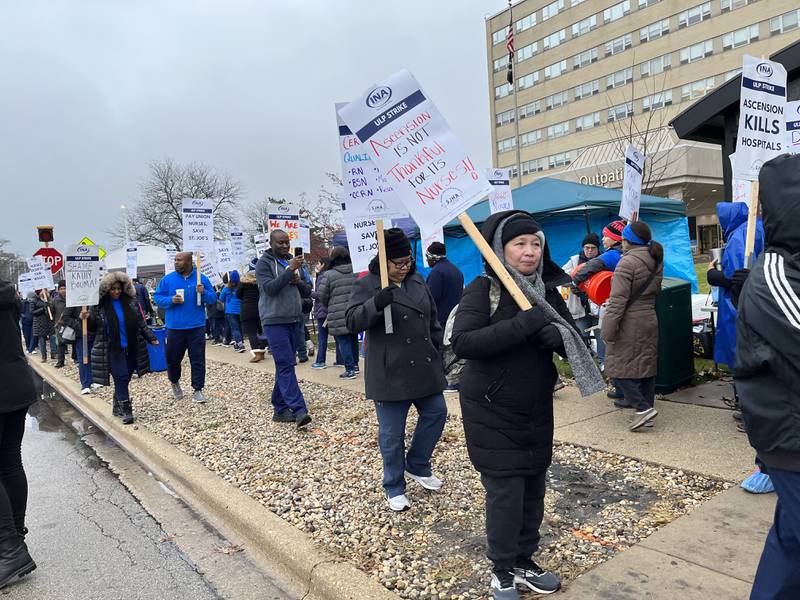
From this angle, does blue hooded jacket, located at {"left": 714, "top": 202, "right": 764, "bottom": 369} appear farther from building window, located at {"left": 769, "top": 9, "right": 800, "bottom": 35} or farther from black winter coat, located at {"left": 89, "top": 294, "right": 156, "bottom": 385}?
building window, located at {"left": 769, "top": 9, "right": 800, "bottom": 35}

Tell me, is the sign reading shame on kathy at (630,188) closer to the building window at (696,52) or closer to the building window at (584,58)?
the building window at (696,52)

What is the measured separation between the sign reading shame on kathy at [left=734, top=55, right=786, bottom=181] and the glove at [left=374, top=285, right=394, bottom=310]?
2.84m

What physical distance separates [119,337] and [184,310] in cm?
84

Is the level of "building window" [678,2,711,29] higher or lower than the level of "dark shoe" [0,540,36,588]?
higher

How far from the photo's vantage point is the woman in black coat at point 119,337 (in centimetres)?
724

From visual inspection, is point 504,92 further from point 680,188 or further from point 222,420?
point 222,420

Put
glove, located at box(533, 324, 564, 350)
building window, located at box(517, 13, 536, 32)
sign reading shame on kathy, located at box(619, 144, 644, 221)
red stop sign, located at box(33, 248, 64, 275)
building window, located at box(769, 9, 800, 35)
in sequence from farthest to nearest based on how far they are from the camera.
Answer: building window, located at box(517, 13, 536, 32), building window, located at box(769, 9, 800, 35), red stop sign, located at box(33, 248, 64, 275), sign reading shame on kathy, located at box(619, 144, 644, 221), glove, located at box(533, 324, 564, 350)

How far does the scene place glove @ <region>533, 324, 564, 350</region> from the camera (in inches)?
104

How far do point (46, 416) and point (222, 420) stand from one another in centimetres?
368

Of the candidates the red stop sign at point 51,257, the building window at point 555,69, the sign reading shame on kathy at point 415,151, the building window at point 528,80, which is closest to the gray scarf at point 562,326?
the sign reading shame on kathy at point 415,151

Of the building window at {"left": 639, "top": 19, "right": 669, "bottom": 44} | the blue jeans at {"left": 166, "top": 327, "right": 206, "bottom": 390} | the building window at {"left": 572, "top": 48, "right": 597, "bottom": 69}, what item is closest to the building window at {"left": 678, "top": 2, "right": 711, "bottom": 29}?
the building window at {"left": 639, "top": 19, "right": 669, "bottom": 44}

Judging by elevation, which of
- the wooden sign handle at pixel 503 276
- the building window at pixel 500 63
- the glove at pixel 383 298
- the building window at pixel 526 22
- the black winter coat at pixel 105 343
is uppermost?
the building window at pixel 526 22

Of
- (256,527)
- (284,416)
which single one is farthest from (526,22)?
(256,527)

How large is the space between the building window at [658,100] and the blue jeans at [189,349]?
4752 cm
